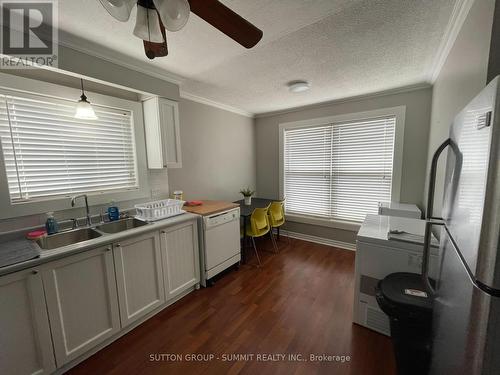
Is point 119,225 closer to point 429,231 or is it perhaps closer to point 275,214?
point 275,214

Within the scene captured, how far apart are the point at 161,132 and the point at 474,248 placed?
2453 millimetres

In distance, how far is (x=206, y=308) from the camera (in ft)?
6.54

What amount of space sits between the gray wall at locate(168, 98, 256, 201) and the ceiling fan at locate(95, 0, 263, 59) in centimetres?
170

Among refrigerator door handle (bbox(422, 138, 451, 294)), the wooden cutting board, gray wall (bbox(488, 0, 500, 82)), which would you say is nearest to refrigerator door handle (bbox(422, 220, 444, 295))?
refrigerator door handle (bbox(422, 138, 451, 294))

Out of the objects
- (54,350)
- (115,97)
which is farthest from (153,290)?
(115,97)

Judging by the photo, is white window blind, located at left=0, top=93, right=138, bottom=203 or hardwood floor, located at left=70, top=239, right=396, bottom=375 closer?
hardwood floor, located at left=70, top=239, right=396, bottom=375

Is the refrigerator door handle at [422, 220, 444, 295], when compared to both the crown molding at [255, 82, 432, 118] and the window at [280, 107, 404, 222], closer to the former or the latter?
the window at [280, 107, 404, 222]

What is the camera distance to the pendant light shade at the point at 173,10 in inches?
33.5

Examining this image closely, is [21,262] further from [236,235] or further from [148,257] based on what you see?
[236,235]

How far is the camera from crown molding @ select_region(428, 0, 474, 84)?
1.22 meters

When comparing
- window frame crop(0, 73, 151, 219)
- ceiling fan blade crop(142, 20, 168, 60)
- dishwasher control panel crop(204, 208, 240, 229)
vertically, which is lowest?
dishwasher control panel crop(204, 208, 240, 229)

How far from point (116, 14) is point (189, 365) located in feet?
6.94

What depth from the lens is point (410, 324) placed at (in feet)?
3.73

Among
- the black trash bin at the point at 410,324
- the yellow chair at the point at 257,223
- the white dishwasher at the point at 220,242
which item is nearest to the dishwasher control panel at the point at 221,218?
the white dishwasher at the point at 220,242
